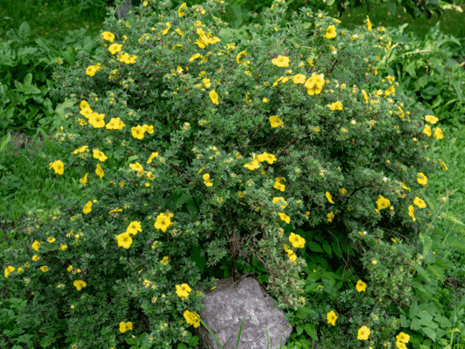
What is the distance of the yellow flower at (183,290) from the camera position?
1.89m

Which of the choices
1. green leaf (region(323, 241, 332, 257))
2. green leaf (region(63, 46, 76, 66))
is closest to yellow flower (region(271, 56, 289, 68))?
green leaf (region(323, 241, 332, 257))

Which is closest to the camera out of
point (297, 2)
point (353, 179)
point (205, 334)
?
point (205, 334)

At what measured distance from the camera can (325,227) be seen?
8.41 ft

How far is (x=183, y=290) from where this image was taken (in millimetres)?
1924

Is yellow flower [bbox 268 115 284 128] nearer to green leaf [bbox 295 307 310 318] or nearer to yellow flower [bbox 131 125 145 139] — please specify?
yellow flower [bbox 131 125 145 139]

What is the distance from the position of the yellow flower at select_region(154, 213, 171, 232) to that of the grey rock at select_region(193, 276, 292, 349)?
475 millimetres

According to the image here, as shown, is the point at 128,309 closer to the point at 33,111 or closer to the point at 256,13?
the point at 33,111

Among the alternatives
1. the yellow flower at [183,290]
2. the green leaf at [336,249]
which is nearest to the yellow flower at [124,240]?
the yellow flower at [183,290]

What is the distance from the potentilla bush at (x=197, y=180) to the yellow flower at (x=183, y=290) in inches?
0.4

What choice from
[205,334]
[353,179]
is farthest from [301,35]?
[205,334]

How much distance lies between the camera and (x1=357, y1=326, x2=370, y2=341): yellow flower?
1975mm

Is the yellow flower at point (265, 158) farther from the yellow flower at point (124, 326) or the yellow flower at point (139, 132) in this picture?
the yellow flower at point (124, 326)

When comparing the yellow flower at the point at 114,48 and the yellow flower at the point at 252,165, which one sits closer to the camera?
the yellow flower at the point at 252,165

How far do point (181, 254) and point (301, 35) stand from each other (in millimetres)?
1412
